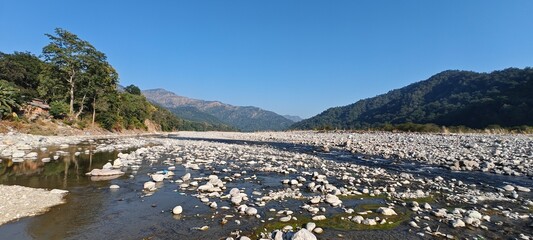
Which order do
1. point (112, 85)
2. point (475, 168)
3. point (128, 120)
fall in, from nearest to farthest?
point (475, 168), point (112, 85), point (128, 120)

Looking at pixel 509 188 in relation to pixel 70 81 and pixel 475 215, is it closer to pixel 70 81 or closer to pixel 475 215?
pixel 475 215

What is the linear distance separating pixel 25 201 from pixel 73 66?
142 feet

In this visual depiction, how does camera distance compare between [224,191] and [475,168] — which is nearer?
[224,191]

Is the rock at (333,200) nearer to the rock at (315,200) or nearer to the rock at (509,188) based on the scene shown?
the rock at (315,200)

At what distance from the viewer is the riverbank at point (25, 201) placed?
5848mm

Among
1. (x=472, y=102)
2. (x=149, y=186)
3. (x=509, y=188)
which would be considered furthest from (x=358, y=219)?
(x=472, y=102)

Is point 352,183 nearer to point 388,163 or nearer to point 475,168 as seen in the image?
point 388,163

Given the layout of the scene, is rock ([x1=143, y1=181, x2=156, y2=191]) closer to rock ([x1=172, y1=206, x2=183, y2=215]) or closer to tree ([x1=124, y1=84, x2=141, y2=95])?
rock ([x1=172, y1=206, x2=183, y2=215])

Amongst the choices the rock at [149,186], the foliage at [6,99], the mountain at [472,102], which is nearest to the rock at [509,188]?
the rock at [149,186]


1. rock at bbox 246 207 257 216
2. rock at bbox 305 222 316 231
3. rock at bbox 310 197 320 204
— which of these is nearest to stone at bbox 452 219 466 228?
rock at bbox 305 222 316 231

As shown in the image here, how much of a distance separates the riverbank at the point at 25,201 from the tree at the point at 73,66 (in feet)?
130

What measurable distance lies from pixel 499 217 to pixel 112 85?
58.0 metres

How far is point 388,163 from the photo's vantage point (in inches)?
585

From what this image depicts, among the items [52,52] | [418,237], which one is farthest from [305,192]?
[52,52]
